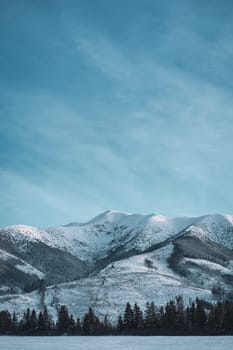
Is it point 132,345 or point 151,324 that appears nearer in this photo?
point 132,345

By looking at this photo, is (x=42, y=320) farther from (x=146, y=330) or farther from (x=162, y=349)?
(x=162, y=349)

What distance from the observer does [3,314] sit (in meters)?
199

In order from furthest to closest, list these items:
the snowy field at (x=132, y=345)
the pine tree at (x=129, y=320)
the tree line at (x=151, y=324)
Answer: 1. the pine tree at (x=129, y=320)
2. the tree line at (x=151, y=324)
3. the snowy field at (x=132, y=345)

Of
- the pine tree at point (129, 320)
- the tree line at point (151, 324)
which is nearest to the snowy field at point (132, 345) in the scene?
the tree line at point (151, 324)

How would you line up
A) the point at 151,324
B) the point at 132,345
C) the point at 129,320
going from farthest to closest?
1. the point at 129,320
2. the point at 151,324
3. the point at 132,345

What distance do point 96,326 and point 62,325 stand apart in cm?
1494

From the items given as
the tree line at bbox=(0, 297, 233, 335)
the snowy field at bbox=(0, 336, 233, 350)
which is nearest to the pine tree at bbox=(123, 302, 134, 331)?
the tree line at bbox=(0, 297, 233, 335)

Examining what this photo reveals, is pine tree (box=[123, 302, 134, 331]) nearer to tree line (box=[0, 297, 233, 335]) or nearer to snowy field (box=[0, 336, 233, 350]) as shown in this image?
tree line (box=[0, 297, 233, 335])

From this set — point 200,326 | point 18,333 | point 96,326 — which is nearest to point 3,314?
point 18,333

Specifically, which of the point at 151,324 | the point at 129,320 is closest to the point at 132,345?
the point at 151,324

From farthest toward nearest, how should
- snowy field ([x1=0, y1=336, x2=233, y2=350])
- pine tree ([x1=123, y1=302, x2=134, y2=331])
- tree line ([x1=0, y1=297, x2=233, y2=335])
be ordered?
pine tree ([x1=123, y1=302, x2=134, y2=331]) → tree line ([x1=0, y1=297, x2=233, y2=335]) → snowy field ([x1=0, y1=336, x2=233, y2=350])

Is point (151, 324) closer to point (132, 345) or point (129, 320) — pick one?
point (129, 320)

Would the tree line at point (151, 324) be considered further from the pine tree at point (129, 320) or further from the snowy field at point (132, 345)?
the snowy field at point (132, 345)

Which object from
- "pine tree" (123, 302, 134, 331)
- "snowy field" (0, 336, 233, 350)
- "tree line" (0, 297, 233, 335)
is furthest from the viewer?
"pine tree" (123, 302, 134, 331)
